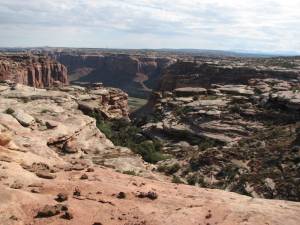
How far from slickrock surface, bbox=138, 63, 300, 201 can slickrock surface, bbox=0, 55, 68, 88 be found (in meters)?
64.4

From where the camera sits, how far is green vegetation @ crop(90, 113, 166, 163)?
3761 cm

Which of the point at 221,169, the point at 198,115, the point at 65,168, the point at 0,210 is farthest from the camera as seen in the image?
the point at 198,115

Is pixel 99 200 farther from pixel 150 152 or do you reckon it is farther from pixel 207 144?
pixel 207 144

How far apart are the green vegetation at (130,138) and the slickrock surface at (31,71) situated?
6402 cm

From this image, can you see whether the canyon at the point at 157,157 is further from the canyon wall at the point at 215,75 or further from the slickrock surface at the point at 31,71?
the slickrock surface at the point at 31,71

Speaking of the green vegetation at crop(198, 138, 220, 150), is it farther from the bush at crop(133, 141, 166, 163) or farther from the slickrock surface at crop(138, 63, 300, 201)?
the bush at crop(133, 141, 166, 163)

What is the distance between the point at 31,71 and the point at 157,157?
99.5m

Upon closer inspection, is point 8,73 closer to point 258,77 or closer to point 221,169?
point 258,77

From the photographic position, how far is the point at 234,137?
40.9 m

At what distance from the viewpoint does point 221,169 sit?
107 feet

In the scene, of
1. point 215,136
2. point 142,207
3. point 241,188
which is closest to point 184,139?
point 215,136

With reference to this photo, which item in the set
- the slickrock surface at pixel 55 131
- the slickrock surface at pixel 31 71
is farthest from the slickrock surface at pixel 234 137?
Answer: the slickrock surface at pixel 31 71

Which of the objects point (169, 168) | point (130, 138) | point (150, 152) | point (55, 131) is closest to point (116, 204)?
point (55, 131)

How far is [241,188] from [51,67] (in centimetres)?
12437
